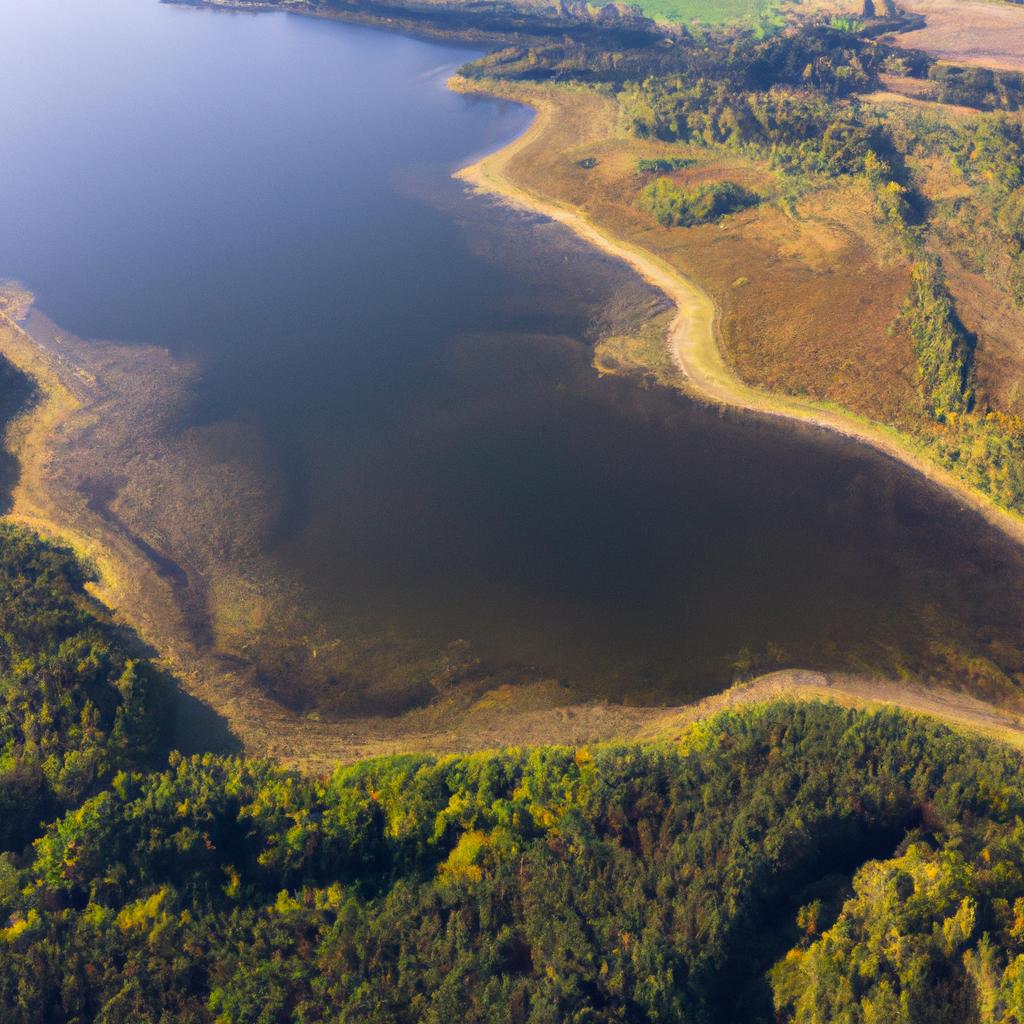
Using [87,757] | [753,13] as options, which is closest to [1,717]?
[87,757]

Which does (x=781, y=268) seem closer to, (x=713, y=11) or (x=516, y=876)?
(x=516, y=876)

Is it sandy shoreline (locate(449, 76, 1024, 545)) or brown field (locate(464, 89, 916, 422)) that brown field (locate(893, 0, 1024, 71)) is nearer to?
brown field (locate(464, 89, 916, 422))

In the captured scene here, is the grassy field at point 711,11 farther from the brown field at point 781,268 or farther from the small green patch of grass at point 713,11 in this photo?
the brown field at point 781,268

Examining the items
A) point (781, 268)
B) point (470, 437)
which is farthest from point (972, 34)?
point (470, 437)

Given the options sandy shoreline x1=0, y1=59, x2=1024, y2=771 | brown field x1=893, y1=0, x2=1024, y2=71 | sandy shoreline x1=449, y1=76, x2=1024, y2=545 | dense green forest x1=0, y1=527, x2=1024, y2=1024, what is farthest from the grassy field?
dense green forest x1=0, y1=527, x2=1024, y2=1024

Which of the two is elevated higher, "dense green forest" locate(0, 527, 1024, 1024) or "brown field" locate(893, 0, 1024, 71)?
"brown field" locate(893, 0, 1024, 71)
